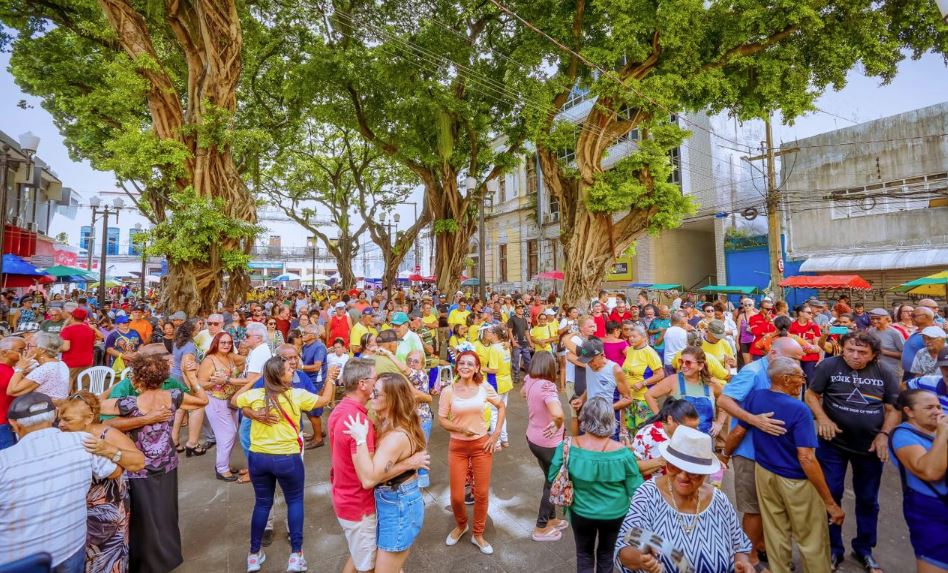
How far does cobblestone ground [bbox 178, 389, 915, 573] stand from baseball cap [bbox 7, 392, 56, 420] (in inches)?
76.4

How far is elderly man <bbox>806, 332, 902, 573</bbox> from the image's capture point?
3.20 metres

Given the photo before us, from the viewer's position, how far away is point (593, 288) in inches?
512

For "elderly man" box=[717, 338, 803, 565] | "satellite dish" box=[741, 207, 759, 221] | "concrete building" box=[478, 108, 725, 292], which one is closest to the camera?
"elderly man" box=[717, 338, 803, 565]

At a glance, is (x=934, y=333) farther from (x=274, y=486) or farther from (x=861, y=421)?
(x=274, y=486)

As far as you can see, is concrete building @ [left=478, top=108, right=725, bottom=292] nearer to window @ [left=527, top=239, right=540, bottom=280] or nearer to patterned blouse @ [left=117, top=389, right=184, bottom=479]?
window @ [left=527, top=239, right=540, bottom=280]

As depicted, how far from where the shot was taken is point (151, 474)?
10.1 ft

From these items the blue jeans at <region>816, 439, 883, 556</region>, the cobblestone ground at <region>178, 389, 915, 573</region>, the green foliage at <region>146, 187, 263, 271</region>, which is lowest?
the cobblestone ground at <region>178, 389, 915, 573</region>

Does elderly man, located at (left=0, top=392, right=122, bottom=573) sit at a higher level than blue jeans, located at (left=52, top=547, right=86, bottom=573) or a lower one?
higher

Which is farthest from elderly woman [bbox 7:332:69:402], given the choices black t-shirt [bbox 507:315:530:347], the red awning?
the red awning

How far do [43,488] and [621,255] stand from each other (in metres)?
14.0

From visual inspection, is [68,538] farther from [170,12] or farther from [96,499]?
[170,12]

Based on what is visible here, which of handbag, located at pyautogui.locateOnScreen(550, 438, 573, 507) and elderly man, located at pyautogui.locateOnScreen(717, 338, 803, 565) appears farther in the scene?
elderly man, located at pyautogui.locateOnScreen(717, 338, 803, 565)

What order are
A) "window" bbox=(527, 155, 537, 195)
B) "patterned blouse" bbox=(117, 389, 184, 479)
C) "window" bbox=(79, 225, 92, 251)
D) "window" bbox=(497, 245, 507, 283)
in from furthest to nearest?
"window" bbox=(79, 225, 92, 251), "window" bbox=(497, 245, 507, 283), "window" bbox=(527, 155, 537, 195), "patterned blouse" bbox=(117, 389, 184, 479)

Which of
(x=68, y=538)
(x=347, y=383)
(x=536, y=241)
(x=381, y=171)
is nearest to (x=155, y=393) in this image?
(x=68, y=538)
